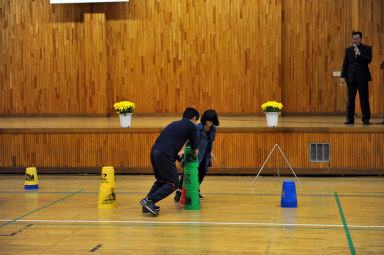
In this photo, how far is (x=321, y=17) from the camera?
45.3 feet

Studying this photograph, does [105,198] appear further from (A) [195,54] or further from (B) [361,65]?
(A) [195,54]

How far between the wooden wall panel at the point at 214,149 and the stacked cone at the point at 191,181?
2837 mm

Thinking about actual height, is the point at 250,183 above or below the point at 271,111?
below

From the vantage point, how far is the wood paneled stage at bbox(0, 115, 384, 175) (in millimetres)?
9602

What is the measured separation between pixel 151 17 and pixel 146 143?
4.95m

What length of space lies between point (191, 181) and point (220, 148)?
2940 mm

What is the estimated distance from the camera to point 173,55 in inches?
558

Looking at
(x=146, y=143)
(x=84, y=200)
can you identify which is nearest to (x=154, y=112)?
(x=146, y=143)

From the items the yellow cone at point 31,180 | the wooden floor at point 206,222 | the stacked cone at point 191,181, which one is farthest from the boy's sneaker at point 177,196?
the yellow cone at point 31,180

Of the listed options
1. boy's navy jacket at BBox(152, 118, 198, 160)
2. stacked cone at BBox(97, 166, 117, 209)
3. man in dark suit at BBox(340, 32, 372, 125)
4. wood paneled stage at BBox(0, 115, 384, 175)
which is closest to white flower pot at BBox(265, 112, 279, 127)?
wood paneled stage at BBox(0, 115, 384, 175)

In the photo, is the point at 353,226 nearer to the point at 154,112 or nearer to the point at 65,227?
the point at 65,227

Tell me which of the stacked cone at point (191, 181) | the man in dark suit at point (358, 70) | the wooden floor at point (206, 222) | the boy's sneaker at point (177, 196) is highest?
the man in dark suit at point (358, 70)

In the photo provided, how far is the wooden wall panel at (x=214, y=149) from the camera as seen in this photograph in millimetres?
9602

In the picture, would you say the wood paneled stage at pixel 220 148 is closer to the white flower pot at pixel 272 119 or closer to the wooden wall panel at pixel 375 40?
the white flower pot at pixel 272 119
